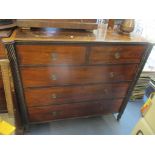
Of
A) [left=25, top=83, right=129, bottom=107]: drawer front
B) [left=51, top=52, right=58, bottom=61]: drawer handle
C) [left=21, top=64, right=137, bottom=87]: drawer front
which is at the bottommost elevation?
[left=25, top=83, right=129, bottom=107]: drawer front

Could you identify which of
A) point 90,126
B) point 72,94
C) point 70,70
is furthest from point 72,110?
point 70,70

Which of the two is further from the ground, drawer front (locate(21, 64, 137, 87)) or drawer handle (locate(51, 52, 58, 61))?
drawer handle (locate(51, 52, 58, 61))

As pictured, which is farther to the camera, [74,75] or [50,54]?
[74,75]

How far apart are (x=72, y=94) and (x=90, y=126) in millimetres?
560

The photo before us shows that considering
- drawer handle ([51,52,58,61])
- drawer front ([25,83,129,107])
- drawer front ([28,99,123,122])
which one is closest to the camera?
drawer handle ([51,52,58,61])

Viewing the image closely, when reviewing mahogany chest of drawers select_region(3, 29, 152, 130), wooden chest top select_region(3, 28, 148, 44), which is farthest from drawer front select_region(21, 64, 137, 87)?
wooden chest top select_region(3, 28, 148, 44)

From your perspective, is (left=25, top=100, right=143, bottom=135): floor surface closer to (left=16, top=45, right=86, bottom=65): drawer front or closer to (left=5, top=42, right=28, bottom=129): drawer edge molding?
(left=5, top=42, right=28, bottom=129): drawer edge molding

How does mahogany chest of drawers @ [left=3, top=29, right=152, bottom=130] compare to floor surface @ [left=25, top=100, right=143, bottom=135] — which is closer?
mahogany chest of drawers @ [left=3, top=29, right=152, bottom=130]

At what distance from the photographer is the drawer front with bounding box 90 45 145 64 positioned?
123 cm

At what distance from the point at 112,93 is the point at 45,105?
684mm

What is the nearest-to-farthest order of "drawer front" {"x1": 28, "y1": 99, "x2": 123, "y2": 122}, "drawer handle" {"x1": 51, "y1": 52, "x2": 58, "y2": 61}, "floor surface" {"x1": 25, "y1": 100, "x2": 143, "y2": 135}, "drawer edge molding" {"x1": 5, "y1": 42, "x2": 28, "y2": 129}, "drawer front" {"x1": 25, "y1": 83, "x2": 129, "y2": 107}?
"drawer edge molding" {"x1": 5, "y1": 42, "x2": 28, "y2": 129}, "drawer handle" {"x1": 51, "y1": 52, "x2": 58, "y2": 61}, "drawer front" {"x1": 25, "y1": 83, "x2": 129, "y2": 107}, "drawer front" {"x1": 28, "y1": 99, "x2": 123, "y2": 122}, "floor surface" {"x1": 25, "y1": 100, "x2": 143, "y2": 135}

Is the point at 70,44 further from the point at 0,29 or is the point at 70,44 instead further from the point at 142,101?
the point at 142,101

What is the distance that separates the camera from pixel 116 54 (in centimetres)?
128

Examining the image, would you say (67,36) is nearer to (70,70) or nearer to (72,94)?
(70,70)
